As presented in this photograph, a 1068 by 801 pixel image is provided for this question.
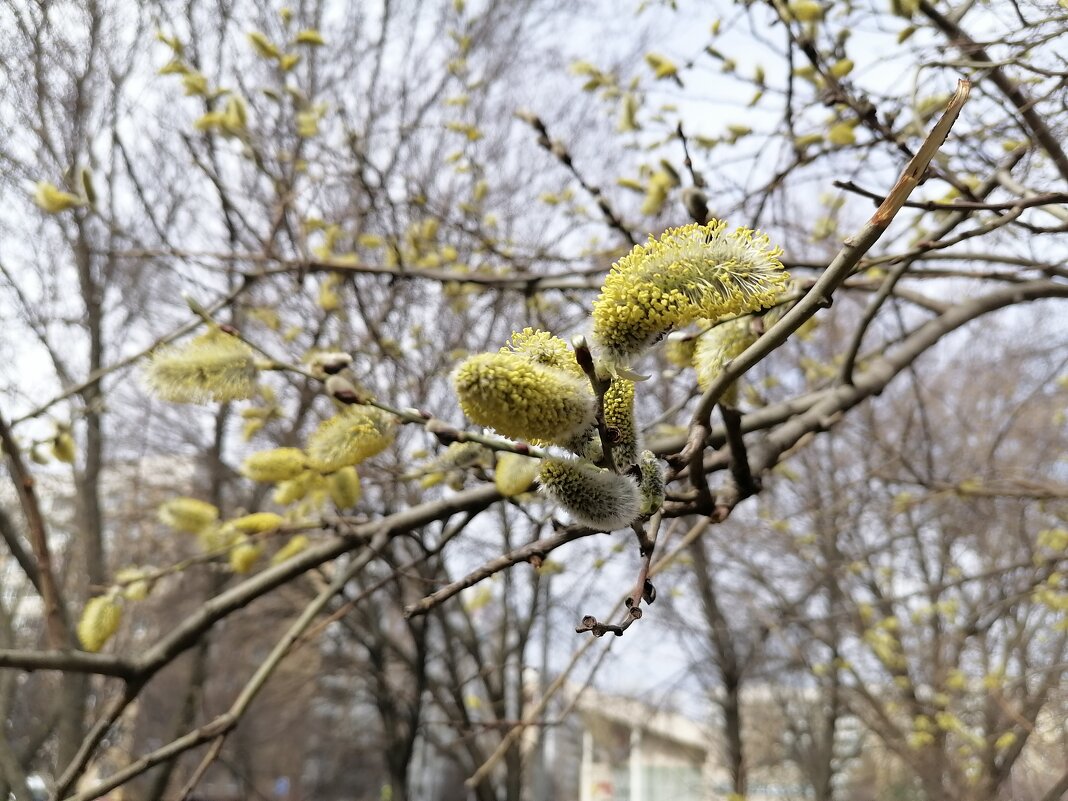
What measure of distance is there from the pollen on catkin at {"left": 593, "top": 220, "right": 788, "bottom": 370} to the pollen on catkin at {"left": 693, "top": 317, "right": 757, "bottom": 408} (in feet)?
0.85

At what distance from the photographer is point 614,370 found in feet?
2.63

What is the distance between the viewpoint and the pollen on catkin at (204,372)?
49.4 inches

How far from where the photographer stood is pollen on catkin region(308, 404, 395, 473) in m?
1.22

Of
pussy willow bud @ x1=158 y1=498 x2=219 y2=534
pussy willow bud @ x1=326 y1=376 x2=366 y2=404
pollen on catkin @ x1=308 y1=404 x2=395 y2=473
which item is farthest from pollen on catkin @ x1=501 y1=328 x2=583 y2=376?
pussy willow bud @ x1=158 y1=498 x2=219 y2=534

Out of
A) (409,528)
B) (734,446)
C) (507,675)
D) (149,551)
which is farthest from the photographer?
(149,551)

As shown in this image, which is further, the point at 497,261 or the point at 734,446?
the point at 497,261

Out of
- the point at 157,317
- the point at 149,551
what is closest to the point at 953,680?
the point at 157,317

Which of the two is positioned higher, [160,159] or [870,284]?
[160,159]

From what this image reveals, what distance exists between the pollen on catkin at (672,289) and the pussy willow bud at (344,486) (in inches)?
41.1

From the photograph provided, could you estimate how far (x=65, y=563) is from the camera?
6.61 meters

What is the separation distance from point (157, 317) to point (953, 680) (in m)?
6.42

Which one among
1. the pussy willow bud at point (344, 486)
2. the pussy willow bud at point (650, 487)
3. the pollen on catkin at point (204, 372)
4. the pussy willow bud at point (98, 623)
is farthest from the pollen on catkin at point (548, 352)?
the pussy willow bud at point (98, 623)

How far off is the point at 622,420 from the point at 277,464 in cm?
96

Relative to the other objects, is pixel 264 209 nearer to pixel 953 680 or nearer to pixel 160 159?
pixel 160 159
